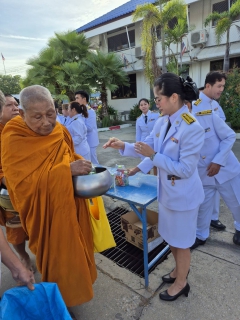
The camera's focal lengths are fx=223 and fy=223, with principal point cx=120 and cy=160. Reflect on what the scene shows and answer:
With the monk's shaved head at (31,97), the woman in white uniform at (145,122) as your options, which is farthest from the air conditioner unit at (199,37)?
the monk's shaved head at (31,97)

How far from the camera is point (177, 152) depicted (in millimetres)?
1510

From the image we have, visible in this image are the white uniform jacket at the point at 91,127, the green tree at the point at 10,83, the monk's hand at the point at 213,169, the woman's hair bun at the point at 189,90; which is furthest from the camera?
the green tree at the point at 10,83

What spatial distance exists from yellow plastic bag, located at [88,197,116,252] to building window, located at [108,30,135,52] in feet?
46.1

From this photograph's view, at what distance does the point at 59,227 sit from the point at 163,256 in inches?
52.9

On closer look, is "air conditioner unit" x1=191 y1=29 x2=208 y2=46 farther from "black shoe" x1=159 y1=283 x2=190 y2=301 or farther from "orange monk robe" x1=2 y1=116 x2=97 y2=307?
"black shoe" x1=159 y1=283 x2=190 y2=301

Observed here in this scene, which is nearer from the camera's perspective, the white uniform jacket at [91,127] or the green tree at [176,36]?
the white uniform jacket at [91,127]

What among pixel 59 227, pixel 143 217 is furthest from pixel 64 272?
pixel 143 217

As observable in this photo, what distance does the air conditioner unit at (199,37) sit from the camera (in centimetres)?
1048

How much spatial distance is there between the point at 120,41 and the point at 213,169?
47.2 ft

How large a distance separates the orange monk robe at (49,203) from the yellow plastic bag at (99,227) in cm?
19

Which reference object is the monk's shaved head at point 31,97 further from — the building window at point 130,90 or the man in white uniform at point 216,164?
the building window at point 130,90

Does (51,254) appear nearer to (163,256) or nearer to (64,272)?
(64,272)

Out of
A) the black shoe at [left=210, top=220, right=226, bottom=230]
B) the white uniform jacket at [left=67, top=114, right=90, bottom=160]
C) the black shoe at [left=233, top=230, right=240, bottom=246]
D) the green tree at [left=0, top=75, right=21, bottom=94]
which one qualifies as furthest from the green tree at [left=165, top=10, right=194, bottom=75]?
the green tree at [left=0, top=75, right=21, bottom=94]

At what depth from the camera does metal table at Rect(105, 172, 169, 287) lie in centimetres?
181
